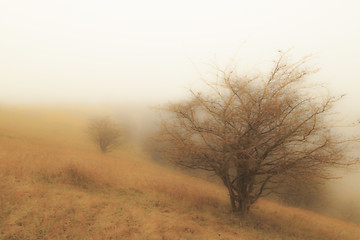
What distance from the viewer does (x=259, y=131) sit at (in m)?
5.32

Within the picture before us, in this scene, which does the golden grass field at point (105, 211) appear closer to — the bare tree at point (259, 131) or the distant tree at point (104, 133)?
the bare tree at point (259, 131)

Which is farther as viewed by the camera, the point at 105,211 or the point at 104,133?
the point at 104,133

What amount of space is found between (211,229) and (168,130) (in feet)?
11.2

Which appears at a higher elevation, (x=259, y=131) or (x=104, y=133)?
(x=259, y=131)

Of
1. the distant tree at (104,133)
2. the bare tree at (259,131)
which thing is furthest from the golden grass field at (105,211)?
the distant tree at (104,133)

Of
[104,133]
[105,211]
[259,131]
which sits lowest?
[105,211]

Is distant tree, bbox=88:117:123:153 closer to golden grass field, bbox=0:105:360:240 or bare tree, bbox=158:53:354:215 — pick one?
golden grass field, bbox=0:105:360:240

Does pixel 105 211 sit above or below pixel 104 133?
below

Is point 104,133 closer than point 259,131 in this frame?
No

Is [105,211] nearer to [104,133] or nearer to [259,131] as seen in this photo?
[259,131]

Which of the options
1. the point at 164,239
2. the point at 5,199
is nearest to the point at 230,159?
the point at 164,239

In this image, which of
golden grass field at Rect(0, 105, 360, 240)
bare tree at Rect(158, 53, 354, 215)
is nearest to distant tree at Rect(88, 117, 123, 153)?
golden grass field at Rect(0, 105, 360, 240)

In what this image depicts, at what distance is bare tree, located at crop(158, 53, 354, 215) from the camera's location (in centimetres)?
483

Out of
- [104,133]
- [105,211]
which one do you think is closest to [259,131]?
→ [105,211]
